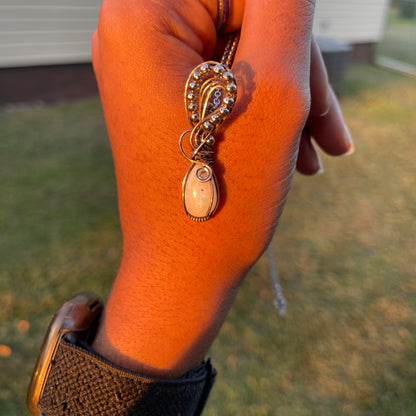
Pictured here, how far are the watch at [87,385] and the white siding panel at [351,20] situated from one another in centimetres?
1045

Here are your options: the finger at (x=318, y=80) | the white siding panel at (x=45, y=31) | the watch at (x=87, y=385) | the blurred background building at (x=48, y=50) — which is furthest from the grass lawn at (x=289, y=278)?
the finger at (x=318, y=80)

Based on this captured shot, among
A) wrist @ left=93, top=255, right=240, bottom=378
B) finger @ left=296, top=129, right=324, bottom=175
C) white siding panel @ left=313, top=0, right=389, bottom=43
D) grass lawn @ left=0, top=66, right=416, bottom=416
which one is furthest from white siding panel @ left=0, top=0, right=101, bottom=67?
wrist @ left=93, top=255, right=240, bottom=378

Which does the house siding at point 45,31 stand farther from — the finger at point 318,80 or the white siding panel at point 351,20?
the finger at point 318,80

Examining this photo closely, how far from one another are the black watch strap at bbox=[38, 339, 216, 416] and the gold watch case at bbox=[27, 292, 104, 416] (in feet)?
0.05

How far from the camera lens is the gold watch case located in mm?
794

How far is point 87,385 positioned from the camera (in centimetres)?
75

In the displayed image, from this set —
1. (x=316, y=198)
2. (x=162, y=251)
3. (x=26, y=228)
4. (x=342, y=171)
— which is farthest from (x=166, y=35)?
(x=342, y=171)

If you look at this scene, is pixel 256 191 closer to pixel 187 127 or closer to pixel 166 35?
pixel 187 127

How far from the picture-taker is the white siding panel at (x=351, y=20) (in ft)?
33.1

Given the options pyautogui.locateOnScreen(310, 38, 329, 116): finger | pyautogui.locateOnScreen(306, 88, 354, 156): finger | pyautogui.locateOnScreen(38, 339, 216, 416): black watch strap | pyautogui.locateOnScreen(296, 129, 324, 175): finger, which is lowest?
pyautogui.locateOnScreen(38, 339, 216, 416): black watch strap

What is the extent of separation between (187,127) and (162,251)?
0.80ft

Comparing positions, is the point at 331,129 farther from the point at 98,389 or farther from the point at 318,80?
the point at 98,389

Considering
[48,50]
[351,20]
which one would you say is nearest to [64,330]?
[48,50]

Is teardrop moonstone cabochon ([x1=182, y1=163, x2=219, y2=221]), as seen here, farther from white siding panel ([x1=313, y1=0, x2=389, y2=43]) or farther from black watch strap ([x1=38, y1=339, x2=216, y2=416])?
white siding panel ([x1=313, y1=0, x2=389, y2=43])
